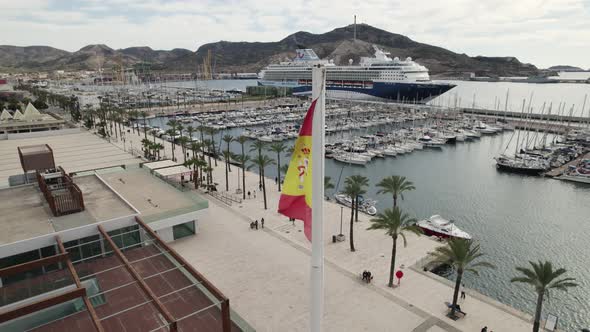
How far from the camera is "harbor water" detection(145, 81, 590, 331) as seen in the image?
25109 millimetres

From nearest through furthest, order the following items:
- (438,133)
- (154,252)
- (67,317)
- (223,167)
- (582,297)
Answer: (67,317) < (154,252) < (582,297) < (223,167) < (438,133)

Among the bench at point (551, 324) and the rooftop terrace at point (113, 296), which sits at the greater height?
the rooftop terrace at point (113, 296)

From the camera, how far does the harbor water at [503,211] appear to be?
2511cm

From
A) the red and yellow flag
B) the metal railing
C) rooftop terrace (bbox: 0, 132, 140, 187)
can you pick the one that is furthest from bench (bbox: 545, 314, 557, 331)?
rooftop terrace (bbox: 0, 132, 140, 187)

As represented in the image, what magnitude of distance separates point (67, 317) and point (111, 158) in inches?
1725

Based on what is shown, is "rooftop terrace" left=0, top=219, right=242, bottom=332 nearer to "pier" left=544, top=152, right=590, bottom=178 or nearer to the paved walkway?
the paved walkway

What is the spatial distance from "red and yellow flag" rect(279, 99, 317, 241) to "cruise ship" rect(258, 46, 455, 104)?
99.0m

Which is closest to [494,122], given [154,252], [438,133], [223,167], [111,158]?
[438,133]

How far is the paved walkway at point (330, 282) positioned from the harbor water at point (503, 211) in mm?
4179

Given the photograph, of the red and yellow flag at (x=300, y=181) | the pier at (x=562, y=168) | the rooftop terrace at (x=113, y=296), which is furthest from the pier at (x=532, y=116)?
the red and yellow flag at (x=300, y=181)

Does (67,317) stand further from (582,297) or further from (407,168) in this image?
(407,168)

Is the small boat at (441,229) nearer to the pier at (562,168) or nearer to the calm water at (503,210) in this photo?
the calm water at (503,210)

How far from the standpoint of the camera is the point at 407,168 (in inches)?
2218

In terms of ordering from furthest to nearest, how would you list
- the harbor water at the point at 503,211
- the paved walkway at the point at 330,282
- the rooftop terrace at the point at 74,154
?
the rooftop terrace at the point at 74,154 → the harbor water at the point at 503,211 → the paved walkway at the point at 330,282
